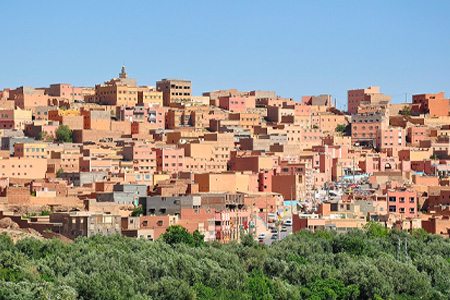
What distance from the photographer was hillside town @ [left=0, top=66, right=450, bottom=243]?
160 ft

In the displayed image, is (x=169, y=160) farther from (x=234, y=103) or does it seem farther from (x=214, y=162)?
(x=234, y=103)

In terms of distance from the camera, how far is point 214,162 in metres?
63.9

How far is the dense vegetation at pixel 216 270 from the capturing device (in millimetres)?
33969

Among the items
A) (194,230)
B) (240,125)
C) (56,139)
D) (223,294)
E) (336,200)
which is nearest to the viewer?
(223,294)

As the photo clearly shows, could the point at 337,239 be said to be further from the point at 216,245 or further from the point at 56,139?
the point at 56,139

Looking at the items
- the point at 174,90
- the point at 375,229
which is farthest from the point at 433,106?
the point at 375,229

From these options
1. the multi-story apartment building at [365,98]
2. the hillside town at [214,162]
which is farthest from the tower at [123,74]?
the multi-story apartment building at [365,98]

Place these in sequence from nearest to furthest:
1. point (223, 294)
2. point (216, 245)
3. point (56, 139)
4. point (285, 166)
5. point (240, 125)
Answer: point (223, 294), point (216, 245), point (285, 166), point (56, 139), point (240, 125)

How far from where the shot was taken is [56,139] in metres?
68.1

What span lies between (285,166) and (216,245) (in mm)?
17913

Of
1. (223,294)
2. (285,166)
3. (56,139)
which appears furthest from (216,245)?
(56,139)

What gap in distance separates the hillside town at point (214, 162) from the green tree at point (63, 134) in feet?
0.17

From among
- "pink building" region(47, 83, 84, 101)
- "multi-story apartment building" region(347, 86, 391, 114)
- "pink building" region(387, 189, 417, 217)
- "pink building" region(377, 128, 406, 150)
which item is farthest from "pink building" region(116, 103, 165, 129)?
"pink building" region(387, 189, 417, 217)

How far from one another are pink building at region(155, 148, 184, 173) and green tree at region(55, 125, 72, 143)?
6.75 meters
